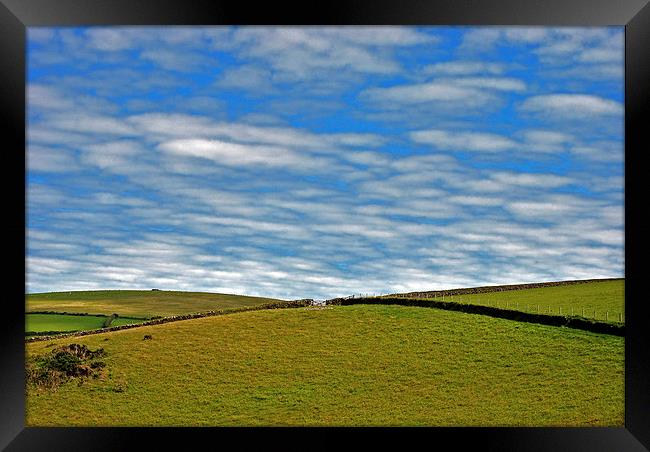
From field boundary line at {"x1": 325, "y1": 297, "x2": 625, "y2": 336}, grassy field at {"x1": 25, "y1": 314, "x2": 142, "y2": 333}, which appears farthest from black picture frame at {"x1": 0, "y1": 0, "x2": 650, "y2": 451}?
grassy field at {"x1": 25, "y1": 314, "x2": 142, "y2": 333}

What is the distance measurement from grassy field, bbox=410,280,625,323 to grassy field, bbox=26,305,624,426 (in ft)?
4.32

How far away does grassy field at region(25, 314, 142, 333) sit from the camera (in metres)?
22.0

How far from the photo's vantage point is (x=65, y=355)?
17125 millimetres

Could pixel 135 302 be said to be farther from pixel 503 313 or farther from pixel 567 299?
pixel 567 299

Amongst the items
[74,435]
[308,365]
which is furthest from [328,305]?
[74,435]

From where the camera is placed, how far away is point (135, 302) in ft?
91.3

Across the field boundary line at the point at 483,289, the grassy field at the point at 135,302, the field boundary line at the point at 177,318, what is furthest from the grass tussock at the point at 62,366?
the field boundary line at the point at 483,289

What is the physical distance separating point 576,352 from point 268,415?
757 centimetres

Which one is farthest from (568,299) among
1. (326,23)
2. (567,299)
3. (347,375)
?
(326,23)

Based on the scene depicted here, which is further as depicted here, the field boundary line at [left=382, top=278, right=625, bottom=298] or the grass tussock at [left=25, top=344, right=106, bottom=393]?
the field boundary line at [left=382, top=278, right=625, bottom=298]

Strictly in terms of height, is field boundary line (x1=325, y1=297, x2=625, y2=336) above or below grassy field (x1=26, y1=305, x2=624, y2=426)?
above

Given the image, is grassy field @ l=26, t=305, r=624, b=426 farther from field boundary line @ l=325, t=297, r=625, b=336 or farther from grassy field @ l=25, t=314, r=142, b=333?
grassy field @ l=25, t=314, r=142, b=333

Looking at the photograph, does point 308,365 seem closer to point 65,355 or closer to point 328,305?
point 328,305

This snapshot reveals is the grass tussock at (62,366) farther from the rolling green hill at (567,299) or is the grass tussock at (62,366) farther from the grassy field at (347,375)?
the rolling green hill at (567,299)
